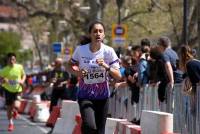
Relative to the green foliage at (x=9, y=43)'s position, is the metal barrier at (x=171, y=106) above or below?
below

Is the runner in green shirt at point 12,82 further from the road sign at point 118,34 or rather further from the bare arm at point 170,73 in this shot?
the road sign at point 118,34

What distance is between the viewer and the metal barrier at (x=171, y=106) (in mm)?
13055

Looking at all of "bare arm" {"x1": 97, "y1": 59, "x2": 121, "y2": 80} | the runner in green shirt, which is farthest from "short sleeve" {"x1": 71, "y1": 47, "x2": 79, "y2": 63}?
the runner in green shirt

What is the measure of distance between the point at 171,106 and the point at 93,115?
428cm

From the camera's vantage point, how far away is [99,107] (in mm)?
11359

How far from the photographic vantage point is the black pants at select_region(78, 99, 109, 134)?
11031mm

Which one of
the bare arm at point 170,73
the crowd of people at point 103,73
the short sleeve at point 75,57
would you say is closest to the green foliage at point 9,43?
the crowd of people at point 103,73

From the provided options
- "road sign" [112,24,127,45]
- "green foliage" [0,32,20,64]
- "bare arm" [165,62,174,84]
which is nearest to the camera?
"bare arm" [165,62,174,84]

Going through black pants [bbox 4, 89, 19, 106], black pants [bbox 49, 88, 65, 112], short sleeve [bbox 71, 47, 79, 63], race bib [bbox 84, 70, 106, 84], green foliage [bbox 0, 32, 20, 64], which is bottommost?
race bib [bbox 84, 70, 106, 84]

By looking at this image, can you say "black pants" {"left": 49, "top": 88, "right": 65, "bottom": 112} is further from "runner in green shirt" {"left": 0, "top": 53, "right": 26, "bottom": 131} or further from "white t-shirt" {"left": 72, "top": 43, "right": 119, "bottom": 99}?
"white t-shirt" {"left": 72, "top": 43, "right": 119, "bottom": 99}

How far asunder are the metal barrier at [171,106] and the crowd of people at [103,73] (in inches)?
6.6

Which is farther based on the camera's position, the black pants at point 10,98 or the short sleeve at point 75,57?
the black pants at point 10,98

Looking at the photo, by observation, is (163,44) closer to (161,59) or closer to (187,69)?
(161,59)

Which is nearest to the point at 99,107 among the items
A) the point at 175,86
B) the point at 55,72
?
the point at 175,86
